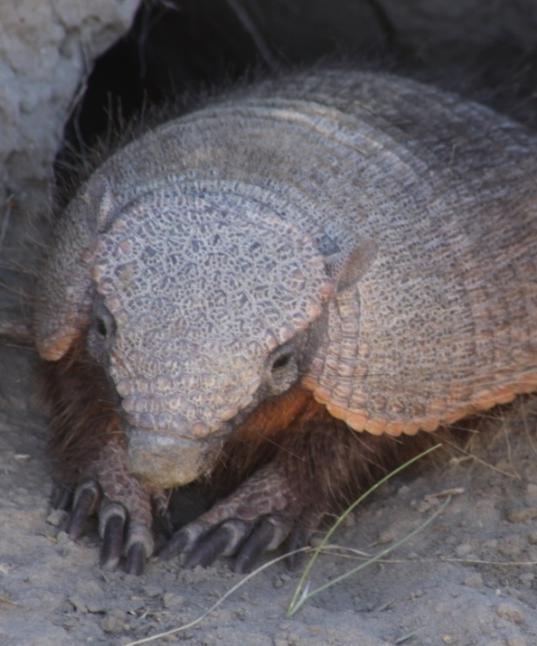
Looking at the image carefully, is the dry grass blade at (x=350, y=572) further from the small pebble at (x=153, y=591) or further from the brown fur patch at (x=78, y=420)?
the brown fur patch at (x=78, y=420)

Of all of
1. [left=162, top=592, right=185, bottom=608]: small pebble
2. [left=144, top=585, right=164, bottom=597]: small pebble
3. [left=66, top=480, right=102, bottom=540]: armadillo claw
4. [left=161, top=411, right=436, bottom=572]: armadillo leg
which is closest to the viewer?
[left=162, top=592, right=185, bottom=608]: small pebble

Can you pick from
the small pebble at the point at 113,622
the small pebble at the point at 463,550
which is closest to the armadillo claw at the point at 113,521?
the small pebble at the point at 113,622

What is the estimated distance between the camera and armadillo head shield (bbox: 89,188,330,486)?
3.32m

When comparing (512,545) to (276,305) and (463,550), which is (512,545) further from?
(276,305)

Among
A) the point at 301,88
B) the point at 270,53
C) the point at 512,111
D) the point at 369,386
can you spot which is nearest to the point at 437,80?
the point at 512,111

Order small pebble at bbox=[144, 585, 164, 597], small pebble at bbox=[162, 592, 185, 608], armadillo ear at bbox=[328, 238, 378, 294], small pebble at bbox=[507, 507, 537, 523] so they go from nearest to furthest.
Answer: small pebble at bbox=[162, 592, 185, 608], small pebble at bbox=[144, 585, 164, 597], armadillo ear at bbox=[328, 238, 378, 294], small pebble at bbox=[507, 507, 537, 523]

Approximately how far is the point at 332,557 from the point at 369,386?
0.57 m

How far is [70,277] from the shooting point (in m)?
3.93

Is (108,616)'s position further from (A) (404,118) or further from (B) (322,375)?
(A) (404,118)

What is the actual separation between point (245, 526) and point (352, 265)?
948mm

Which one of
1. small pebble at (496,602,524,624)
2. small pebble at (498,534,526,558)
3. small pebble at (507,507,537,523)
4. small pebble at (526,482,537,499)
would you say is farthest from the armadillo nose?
small pebble at (526,482,537,499)

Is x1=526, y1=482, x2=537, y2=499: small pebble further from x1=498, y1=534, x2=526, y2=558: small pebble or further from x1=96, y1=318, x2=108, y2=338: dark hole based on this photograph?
x1=96, y1=318, x2=108, y2=338: dark hole

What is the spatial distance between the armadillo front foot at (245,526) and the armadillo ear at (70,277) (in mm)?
698

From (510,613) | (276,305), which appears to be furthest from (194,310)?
(510,613)
